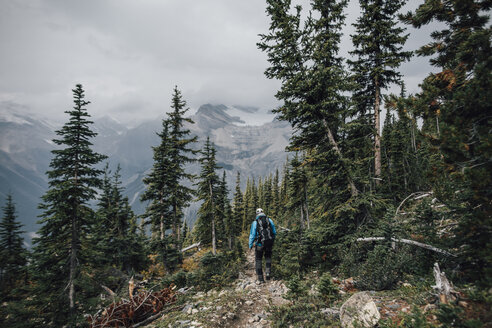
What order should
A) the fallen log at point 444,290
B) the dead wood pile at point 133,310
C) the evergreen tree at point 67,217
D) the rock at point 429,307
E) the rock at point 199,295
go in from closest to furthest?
the fallen log at point 444,290 < the rock at point 429,307 < the dead wood pile at point 133,310 < the rock at point 199,295 < the evergreen tree at point 67,217

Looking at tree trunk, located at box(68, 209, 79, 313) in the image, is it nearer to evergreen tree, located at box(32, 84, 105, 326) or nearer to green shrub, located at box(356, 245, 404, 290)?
evergreen tree, located at box(32, 84, 105, 326)

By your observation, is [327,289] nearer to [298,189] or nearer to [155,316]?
[155,316]

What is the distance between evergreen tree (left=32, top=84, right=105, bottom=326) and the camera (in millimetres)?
11227

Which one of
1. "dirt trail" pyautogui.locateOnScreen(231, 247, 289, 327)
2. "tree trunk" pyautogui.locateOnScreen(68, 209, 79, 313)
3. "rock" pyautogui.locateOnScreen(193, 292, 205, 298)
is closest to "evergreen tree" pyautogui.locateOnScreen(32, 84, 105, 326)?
"tree trunk" pyautogui.locateOnScreen(68, 209, 79, 313)

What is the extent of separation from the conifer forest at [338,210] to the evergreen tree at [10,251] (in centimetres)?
1816

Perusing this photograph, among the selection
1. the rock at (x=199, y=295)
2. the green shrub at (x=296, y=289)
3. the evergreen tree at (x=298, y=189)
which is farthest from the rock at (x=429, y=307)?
the evergreen tree at (x=298, y=189)

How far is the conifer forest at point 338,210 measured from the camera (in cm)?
372

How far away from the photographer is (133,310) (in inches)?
267

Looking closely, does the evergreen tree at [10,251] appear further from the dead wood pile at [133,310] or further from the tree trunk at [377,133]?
the tree trunk at [377,133]

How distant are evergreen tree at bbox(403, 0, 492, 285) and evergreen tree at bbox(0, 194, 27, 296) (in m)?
36.7

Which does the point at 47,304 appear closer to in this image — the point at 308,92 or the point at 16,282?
the point at 308,92

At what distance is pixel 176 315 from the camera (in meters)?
6.38

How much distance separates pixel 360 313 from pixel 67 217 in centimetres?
1496

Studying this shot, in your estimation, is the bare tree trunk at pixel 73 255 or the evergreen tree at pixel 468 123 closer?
the evergreen tree at pixel 468 123
